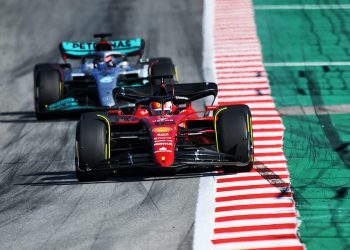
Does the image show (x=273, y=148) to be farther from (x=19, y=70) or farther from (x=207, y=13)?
(x=207, y=13)

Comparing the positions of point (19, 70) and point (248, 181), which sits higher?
point (248, 181)

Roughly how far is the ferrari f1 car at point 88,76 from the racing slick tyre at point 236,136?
16.2 feet

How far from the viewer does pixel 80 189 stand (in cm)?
1573

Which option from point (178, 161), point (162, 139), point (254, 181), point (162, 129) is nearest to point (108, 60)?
point (162, 129)

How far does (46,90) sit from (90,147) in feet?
18.6

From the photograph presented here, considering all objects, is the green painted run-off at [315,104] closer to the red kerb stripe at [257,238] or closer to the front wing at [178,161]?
the red kerb stripe at [257,238]

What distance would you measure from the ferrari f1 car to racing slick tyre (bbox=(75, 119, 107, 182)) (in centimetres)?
440

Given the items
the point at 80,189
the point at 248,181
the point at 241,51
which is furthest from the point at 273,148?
the point at 241,51

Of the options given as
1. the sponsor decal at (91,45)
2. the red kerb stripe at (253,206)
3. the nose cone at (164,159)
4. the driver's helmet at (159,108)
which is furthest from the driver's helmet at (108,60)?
the red kerb stripe at (253,206)

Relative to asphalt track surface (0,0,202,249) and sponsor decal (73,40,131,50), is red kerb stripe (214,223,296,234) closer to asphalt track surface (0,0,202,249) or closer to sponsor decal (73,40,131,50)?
asphalt track surface (0,0,202,249)

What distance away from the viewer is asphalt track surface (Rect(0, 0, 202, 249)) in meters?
13.5

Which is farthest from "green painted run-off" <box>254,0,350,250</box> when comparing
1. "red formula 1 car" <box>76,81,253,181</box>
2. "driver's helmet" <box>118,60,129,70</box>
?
"driver's helmet" <box>118,60,129,70</box>

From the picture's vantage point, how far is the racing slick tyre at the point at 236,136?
50.6 ft

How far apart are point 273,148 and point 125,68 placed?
5.02 m
